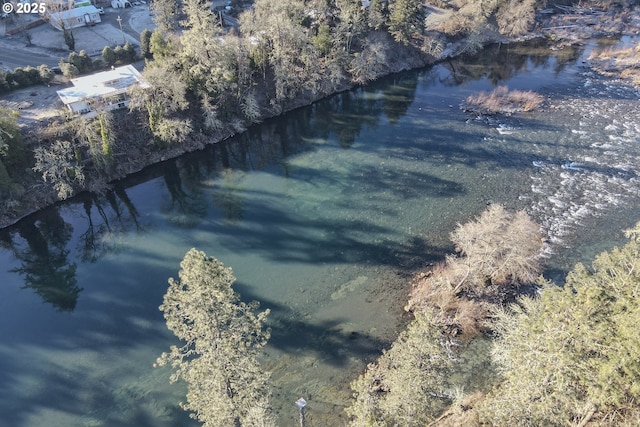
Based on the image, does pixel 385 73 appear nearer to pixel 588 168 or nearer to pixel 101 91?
pixel 588 168

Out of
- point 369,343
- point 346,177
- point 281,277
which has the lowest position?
point 369,343

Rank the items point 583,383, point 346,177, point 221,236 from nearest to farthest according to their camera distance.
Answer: point 583,383, point 221,236, point 346,177

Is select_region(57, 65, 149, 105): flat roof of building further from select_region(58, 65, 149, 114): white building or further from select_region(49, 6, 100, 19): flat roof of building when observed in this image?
select_region(49, 6, 100, 19): flat roof of building

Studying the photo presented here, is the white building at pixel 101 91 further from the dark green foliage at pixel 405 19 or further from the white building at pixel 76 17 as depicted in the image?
the dark green foliage at pixel 405 19

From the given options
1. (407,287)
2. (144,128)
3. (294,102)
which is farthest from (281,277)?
(294,102)

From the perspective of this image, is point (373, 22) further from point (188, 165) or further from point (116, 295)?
point (116, 295)

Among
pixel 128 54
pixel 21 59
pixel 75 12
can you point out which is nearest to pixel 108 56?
pixel 128 54

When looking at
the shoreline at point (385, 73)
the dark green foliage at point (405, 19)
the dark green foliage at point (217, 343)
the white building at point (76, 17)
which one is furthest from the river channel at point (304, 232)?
the white building at point (76, 17)

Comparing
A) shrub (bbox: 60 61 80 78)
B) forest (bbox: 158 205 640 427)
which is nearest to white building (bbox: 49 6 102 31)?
shrub (bbox: 60 61 80 78)
